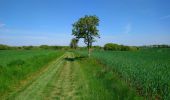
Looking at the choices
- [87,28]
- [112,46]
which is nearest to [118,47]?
[112,46]

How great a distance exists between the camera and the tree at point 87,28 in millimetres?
47719

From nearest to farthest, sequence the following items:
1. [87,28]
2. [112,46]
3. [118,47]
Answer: [87,28], [118,47], [112,46]

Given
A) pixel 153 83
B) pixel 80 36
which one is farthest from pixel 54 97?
pixel 80 36

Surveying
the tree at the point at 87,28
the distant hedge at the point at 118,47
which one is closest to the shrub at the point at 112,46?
the distant hedge at the point at 118,47

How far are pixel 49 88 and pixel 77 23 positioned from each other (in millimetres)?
34310

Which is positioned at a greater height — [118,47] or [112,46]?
[112,46]

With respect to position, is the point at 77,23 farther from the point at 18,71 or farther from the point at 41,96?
the point at 41,96

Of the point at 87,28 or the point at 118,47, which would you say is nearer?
the point at 87,28

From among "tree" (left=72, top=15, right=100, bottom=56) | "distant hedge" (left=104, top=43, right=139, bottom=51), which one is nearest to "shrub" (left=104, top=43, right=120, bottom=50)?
"distant hedge" (left=104, top=43, right=139, bottom=51)

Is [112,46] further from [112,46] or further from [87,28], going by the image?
[87,28]

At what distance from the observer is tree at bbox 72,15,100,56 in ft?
157

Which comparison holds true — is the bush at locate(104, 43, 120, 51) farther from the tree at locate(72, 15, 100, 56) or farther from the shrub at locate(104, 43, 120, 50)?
the tree at locate(72, 15, 100, 56)

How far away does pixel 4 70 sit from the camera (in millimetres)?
18281

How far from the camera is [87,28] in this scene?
47.9 m
